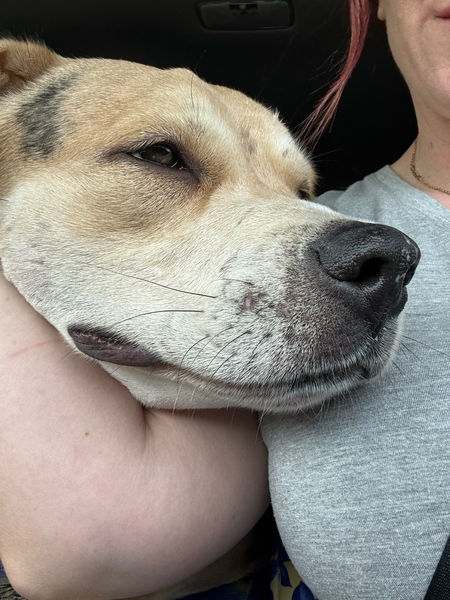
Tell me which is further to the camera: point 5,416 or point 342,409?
point 342,409

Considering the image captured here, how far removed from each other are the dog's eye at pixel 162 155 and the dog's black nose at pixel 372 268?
77cm

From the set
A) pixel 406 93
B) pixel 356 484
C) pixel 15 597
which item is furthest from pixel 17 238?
pixel 406 93

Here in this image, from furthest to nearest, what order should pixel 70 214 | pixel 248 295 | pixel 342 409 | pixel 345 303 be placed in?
pixel 70 214 < pixel 342 409 < pixel 248 295 < pixel 345 303

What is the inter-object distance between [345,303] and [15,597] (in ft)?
6.64

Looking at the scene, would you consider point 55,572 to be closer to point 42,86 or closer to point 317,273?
point 317,273

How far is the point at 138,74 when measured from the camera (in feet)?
6.35

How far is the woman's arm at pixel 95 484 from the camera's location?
4.50 feet

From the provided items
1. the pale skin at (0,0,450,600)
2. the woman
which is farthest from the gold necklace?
the pale skin at (0,0,450,600)

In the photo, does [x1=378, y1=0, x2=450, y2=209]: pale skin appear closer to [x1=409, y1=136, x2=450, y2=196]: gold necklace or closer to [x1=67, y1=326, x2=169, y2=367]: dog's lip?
[x1=409, y1=136, x2=450, y2=196]: gold necklace

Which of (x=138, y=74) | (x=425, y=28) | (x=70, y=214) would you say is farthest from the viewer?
(x=425, y=28)

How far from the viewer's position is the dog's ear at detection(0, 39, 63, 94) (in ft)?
6.53

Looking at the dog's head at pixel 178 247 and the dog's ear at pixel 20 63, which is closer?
the dog's head at pixel 178 247

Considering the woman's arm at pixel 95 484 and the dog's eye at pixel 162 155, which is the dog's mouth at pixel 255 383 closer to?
the woman's arm at pixel 95 484

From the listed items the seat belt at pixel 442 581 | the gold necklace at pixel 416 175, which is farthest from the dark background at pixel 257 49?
the seat belt at pixel 442 581
